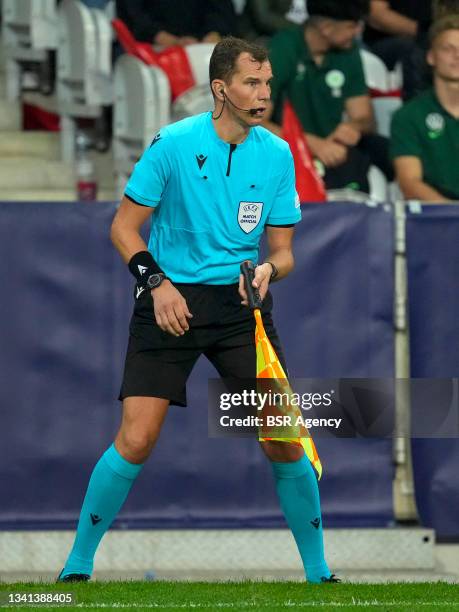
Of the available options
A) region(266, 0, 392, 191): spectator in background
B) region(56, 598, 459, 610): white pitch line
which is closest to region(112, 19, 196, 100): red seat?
region(266, 0, 392, 191): spectator in background

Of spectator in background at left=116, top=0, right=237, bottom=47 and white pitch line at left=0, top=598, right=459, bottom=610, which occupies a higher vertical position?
spectator in background at left=116, top=0, right=237, bottom=47

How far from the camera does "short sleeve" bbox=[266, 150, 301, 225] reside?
5957 mm

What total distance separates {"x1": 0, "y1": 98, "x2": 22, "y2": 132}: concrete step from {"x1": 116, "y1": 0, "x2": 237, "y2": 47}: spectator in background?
1.26m

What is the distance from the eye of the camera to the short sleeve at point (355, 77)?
10.0m

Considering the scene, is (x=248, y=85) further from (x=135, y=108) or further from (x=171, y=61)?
(x=171, y=61)

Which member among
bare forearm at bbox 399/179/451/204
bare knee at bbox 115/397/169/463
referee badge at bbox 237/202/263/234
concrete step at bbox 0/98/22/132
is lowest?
concrete step at bbox 0/98/22/132

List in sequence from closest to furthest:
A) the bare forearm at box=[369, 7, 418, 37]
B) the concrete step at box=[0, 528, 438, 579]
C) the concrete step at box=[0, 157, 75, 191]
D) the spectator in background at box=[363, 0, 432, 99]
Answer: the concrete step at box=[0, 528, 438, 579] → the concrete step at box=[0, 157, 75, 191] → the spectator in background at box=[363, 0, 432, 99] → the bare forearm at box=[369, 7, 418, 37]

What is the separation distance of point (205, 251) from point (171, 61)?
4.50 m

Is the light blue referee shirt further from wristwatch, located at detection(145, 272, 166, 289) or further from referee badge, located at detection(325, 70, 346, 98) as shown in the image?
referee badge, located at detection(325, 70, 346, 98)

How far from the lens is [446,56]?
29.6 ft

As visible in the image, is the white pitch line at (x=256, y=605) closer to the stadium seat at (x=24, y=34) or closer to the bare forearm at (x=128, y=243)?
the bare forearm at (x=128, y=243)

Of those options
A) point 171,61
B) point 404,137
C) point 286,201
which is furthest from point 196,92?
point 286,201

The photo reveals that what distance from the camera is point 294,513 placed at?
6043 mm

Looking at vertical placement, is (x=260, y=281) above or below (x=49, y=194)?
above
